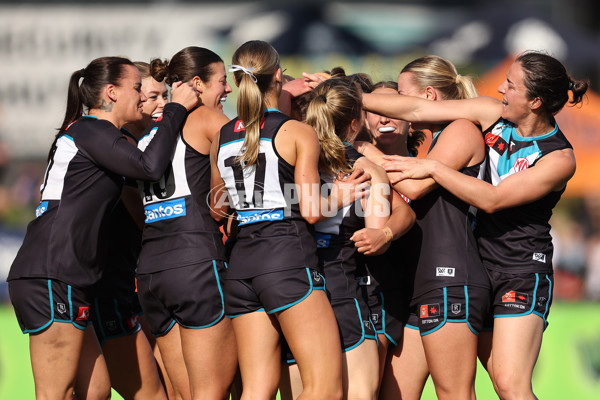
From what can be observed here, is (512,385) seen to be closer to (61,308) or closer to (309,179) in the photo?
(309,179)

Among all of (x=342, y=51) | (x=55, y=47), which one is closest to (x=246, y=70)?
(x=342, y=51)

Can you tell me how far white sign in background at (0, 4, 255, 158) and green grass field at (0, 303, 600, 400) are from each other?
9.50 meters

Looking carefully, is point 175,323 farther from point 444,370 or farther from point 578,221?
point 578,221

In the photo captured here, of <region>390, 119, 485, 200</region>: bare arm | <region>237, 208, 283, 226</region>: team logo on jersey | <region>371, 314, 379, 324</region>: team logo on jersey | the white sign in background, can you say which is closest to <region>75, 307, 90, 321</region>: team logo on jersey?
<region>237, 208, 283, 226</region>: team logo on jersey

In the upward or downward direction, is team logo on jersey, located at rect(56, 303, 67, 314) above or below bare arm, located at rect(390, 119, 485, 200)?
below

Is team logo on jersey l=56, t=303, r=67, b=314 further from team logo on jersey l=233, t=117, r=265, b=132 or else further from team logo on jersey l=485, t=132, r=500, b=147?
team logo on jersey l=485, t=132, r=500, b=147

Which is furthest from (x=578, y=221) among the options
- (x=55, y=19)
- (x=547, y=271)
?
(x=55, y=19)

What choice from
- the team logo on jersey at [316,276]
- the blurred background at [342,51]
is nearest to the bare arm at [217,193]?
the team logo on jersey at [316,276]

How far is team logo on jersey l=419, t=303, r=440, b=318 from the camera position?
15.2 ft

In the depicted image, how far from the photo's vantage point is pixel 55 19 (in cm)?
1772

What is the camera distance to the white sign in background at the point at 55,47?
56.7ft

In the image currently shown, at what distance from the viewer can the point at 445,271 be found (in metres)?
4.68

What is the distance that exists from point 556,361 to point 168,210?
5.48m

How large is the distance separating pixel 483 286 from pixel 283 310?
1.32 meters
